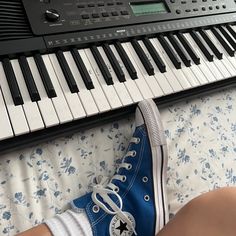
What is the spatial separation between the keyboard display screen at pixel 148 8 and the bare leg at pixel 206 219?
50 cm

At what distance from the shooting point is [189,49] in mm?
864

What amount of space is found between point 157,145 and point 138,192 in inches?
4.6

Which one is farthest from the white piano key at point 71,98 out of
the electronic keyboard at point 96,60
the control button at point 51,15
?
the control button at point 51,15

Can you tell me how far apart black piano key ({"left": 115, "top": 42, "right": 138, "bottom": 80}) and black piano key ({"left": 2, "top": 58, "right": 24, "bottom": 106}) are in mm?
262

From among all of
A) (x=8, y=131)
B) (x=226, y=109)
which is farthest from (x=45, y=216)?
(x=226, y=109)

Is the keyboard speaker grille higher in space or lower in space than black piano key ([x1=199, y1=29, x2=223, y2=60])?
higher

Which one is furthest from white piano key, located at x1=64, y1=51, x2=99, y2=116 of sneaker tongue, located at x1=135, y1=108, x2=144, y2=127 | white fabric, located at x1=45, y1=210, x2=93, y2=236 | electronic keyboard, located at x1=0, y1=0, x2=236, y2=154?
white fabric, located at x1=45, y1=210, x2=93, y2=236

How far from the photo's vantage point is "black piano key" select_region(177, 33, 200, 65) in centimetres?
85

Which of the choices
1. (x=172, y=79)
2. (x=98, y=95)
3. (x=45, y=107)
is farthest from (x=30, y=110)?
(x=172, y=79)

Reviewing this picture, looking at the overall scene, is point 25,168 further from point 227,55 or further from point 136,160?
point 227,55

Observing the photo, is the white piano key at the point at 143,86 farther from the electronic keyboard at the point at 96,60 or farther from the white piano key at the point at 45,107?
the white piano key at the point at 45,107

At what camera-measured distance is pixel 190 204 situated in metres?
0.64

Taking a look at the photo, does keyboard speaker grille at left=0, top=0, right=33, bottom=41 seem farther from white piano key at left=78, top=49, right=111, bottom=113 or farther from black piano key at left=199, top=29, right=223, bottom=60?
black piano key at left=199, top=29, right=223, bottom=60

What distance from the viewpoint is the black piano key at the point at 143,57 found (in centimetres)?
78
